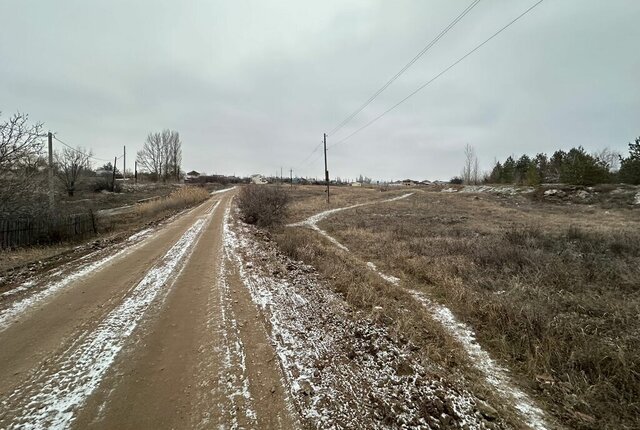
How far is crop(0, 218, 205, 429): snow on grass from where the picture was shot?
113 inches

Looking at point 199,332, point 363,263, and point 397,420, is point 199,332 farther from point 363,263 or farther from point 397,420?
point 363,263

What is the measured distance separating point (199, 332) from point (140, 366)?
39.6 inches

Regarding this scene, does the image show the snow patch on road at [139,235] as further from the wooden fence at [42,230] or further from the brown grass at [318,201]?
the brown grass at [318,201]

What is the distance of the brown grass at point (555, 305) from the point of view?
3688mm

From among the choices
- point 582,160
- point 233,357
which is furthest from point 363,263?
point 582,160

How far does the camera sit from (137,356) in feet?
12.9

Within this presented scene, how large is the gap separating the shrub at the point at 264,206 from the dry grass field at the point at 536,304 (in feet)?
22.6

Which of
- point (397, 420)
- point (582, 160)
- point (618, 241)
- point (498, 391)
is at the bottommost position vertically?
point (498, 391)

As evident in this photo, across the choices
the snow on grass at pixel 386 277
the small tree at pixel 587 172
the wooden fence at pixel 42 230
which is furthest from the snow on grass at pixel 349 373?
the small tree at pixel 587 172

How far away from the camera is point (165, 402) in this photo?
10.1 feet

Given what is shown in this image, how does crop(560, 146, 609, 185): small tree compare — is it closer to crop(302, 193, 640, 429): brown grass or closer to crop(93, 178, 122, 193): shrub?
crop(302, 193, 640, 429): brown grass

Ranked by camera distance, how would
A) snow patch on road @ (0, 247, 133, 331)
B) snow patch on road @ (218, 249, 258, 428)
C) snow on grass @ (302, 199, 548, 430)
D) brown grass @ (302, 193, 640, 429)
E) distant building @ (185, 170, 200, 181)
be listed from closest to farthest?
snow patch on road @ (218, 249, 258, 428)
snow on grass @ (302, 199, 548, 430)
brown grass @ (302, 193, 640, 429)
snow patch on road @ (0, 247, 133, 331)
distant building @ (185, 170, 200, 181)

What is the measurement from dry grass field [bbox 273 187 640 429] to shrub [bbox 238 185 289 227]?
22.6 feet

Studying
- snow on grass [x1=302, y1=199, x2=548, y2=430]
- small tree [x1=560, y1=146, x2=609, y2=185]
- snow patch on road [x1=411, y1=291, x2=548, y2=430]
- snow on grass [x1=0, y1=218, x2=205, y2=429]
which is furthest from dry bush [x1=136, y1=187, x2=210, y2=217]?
small tree [x1=560, y1=146, x2=609, y2=185]
